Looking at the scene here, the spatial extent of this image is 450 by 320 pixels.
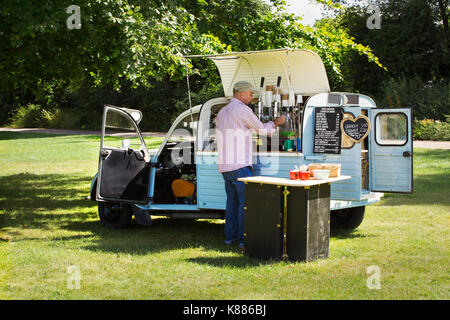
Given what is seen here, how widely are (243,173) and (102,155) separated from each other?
2.14 m

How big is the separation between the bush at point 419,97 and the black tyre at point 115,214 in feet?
67.8

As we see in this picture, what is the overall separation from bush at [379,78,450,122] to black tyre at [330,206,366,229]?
19.2 metres

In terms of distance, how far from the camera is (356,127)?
25.3ft

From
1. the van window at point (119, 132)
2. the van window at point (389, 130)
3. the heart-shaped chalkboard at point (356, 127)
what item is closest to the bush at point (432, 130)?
the van window at point (389, 130)

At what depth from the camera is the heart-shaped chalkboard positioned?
25.0 feet

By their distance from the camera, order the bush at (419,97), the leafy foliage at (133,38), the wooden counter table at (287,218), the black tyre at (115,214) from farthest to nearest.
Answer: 1. the bush at (419,97)
2. the leafy foliage at (133,38)
3. the black tyre at (115,214)
4. the wooden counter table at (287,218)

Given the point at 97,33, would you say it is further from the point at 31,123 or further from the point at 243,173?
the point at 31,123

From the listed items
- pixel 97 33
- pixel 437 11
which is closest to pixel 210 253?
pixel 97 33

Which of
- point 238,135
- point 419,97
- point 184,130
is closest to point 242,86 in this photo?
point 238,135

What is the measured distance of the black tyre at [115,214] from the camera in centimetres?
895

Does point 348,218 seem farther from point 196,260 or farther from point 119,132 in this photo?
point 119,132

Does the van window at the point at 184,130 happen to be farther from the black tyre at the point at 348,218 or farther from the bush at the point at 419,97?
the bush at the point at 419,97

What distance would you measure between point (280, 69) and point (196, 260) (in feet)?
10.7

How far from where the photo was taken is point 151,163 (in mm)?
8695
